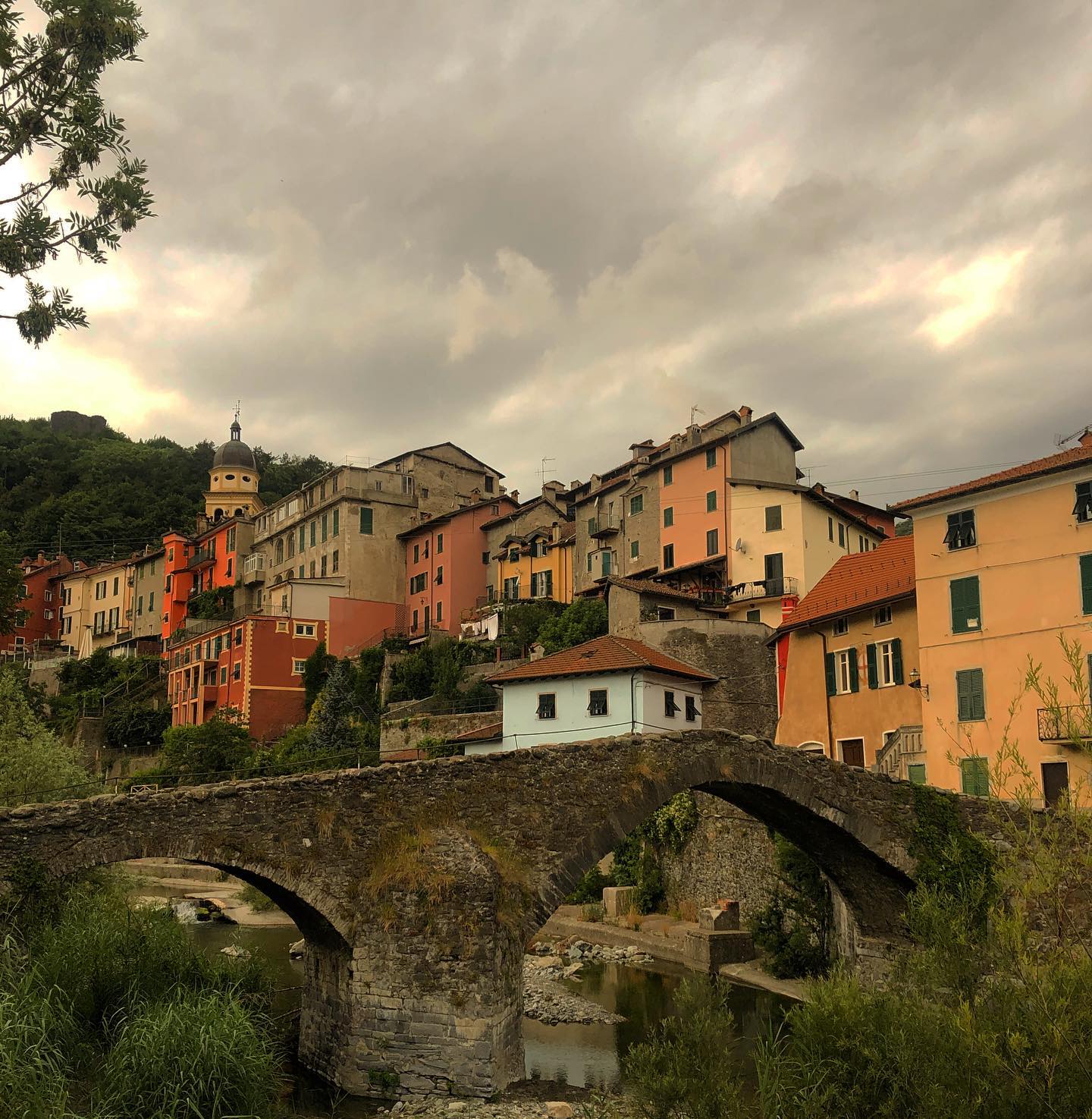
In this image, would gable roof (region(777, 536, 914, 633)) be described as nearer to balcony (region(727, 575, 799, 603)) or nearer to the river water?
balcony (region(727, 575, 799, 603))

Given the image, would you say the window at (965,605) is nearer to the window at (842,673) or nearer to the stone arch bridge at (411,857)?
the window at (842,673)

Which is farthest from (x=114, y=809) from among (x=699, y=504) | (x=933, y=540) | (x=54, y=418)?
(x=54, y=418)

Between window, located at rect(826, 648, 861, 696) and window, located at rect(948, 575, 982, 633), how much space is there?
5.10 m

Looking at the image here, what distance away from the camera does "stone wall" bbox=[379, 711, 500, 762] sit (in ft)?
145

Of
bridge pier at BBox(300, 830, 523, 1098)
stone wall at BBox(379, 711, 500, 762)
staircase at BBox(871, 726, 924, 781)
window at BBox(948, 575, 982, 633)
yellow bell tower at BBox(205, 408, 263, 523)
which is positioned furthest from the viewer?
yellow bell tower at BBox(205, 408, 263, 523)

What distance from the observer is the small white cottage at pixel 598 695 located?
34.2 m

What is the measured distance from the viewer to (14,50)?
547 inches

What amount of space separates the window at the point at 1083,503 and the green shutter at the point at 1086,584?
2.83 ft

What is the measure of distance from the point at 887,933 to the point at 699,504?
28811mm

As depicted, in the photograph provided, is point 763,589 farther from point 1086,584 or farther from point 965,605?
point 1086,584

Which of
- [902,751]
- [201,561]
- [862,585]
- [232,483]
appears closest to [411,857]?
Result: [902,751]

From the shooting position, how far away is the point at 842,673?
31.8 m

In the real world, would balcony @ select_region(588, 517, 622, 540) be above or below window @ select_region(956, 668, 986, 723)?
above

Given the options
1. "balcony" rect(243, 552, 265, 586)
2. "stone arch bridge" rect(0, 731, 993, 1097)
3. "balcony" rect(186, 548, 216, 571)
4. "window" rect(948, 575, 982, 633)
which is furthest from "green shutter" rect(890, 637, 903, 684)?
"balcony" rect(186, 548, 216, 571)
